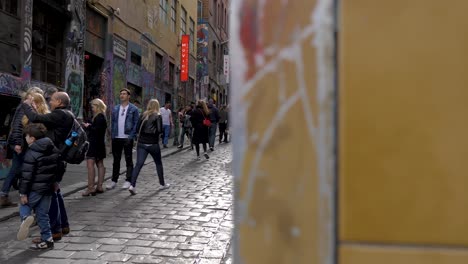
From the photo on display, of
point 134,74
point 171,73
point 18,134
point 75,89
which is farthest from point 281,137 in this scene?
point 171,73

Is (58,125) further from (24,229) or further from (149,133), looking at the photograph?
(149,133)

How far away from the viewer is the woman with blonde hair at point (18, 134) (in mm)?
5293

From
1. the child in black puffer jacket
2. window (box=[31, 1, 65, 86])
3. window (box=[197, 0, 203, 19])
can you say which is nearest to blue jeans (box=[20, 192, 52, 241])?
the child in black puffer jacket

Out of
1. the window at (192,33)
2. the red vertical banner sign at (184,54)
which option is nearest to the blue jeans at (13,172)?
the red vertical banner sign at (184,54)

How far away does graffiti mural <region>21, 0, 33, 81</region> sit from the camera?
9102 millimetres

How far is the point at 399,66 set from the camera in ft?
2.81

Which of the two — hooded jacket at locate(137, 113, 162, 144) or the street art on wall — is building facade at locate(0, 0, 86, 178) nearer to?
the street art on wall

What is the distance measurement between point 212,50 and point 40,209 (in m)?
31.2

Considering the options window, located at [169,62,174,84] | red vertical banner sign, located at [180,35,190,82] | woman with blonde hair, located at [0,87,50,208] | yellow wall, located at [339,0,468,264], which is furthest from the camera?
red vertical banner sign, located at [180,35,190,82]

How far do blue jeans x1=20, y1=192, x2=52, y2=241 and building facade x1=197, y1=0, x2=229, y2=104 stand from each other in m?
24.8

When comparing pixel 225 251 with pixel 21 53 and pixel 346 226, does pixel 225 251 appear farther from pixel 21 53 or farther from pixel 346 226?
pixel 21 53

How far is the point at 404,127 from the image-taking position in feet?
2.80

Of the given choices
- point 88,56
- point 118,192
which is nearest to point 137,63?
point 88,56

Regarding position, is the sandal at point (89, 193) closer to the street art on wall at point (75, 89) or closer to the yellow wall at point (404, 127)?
the street art on wall at point (75, 89)
